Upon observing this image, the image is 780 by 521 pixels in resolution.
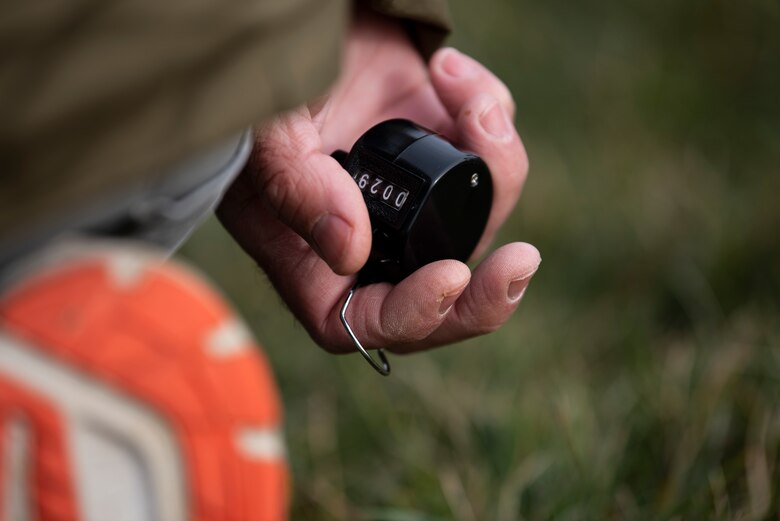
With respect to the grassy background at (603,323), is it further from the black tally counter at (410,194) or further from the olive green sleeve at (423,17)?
the olive green sleeve at (423,17)

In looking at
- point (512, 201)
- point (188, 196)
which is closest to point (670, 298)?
point (512, 201)

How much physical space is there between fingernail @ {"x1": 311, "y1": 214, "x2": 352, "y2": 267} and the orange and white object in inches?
9.4

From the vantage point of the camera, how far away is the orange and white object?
770 millimetres

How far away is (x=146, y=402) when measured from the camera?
30.6 inches

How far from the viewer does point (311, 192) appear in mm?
1055

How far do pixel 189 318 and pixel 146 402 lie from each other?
72 mm

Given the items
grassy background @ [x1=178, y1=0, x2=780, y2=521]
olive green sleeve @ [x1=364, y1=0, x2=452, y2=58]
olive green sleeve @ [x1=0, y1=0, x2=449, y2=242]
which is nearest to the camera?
olive green sleeve @ [x1=0, y1=0, x2=449, y2=242]

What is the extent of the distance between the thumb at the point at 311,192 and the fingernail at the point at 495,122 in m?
0.25

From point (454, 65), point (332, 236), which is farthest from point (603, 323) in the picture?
point (332, 236)

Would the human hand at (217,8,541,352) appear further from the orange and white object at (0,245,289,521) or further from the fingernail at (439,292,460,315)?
the orange and white object at (0,245,289,521)

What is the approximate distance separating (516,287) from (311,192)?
257mm

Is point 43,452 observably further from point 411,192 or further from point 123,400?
point 411,192

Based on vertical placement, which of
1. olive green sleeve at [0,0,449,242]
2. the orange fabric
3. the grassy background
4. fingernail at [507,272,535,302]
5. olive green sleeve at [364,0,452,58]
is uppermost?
olive green sleeve at [0,0,449,242]

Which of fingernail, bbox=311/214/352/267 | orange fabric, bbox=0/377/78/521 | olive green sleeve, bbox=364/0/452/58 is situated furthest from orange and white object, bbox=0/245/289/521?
olive green sleeve, bbox=364/0/452/58
